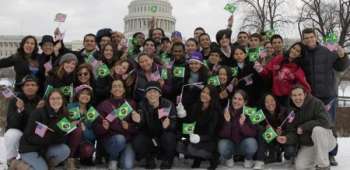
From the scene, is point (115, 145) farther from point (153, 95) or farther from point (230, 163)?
point (230, 163)

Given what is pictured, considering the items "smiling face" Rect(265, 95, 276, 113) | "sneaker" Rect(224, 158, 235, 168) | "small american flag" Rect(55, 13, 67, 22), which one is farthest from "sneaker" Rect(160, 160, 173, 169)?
"small american flag" Rect(55, 13, 67, 22)

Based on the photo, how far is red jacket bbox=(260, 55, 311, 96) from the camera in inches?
256

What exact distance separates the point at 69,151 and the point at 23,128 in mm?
719

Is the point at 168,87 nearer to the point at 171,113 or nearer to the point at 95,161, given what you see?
the point at 171,113

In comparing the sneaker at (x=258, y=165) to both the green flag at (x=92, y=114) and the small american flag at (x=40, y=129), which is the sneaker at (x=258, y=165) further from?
the small american flag at (x=40, y=129)

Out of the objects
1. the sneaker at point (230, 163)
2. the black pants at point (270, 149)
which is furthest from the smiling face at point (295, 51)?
the sneaker at point (230, 163)

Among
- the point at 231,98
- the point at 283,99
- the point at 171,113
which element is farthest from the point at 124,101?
the point at 283,99

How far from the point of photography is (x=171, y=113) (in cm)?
614

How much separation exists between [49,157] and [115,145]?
86 centimetres

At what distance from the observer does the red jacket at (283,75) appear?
21.3 feet

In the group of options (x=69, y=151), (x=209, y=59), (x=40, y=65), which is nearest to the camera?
(x=69, y=151)

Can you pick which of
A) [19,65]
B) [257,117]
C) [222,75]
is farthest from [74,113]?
[257,117]

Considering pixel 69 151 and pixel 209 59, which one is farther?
pixel 209 59

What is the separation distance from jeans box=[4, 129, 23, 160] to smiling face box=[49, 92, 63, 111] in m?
0.60
